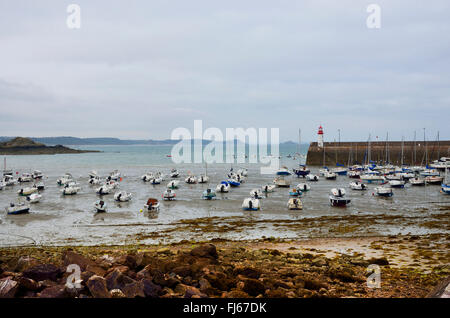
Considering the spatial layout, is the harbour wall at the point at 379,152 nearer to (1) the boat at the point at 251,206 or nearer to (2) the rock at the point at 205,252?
(1) the boat at the point at 251,206

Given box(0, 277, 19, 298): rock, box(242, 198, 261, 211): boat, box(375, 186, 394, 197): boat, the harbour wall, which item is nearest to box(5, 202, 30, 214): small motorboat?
box(242, 198, 261, 211): boat

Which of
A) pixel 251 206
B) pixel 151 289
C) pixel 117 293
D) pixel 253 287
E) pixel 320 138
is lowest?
pixel 251 206

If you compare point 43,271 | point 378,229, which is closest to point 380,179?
point 378,229

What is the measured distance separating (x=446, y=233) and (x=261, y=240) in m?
12.5

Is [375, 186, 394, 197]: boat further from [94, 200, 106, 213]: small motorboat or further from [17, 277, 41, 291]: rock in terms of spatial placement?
[17, 277, 41, 291]: rock

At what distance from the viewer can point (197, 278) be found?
10531 mm

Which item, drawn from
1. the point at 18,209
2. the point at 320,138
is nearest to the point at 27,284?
the point at 18,209

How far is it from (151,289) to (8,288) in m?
3.48

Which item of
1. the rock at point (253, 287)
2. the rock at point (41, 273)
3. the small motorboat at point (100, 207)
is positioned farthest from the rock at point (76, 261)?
the small motorboat at point (100, 207)

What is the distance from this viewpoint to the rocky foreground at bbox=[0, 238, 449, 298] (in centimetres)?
902

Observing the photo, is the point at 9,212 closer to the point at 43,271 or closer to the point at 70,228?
the point at 70,228

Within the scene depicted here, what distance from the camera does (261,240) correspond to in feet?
70.9

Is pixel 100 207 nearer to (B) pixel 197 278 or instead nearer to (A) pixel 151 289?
(B) pixel 197 278
